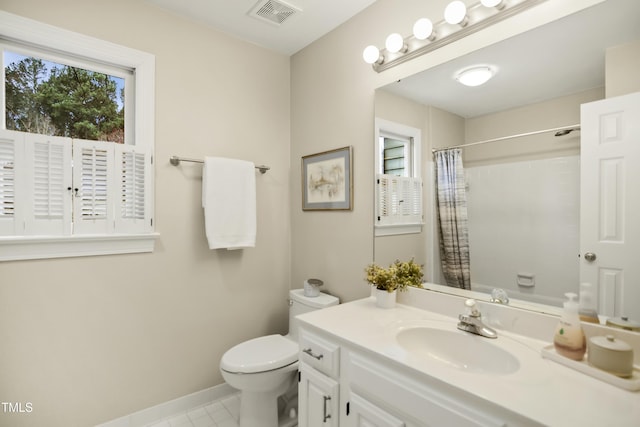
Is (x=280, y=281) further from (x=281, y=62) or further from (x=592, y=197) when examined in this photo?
(x=592, y=197)

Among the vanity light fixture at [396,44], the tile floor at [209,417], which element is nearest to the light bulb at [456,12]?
the vanity light fixture at [396,44]

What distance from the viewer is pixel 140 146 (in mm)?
1771

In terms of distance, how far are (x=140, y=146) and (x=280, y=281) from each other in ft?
4.21

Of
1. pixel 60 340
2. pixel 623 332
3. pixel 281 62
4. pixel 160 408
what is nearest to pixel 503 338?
pixel 623 332

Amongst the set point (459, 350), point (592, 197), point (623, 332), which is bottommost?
point (459, 350)

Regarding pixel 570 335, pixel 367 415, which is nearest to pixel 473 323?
pixel 570 335

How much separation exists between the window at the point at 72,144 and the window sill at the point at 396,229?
1.30m

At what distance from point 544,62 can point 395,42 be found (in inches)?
26.3

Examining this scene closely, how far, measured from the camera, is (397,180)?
1657 millimetres

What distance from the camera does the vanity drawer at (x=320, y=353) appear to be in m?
1.21

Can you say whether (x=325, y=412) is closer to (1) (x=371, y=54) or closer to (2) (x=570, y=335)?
(2) (x=570, y=335)

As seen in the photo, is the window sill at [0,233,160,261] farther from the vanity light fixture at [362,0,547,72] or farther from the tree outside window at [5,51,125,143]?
the vanity light fixture at [362,0,547,72]

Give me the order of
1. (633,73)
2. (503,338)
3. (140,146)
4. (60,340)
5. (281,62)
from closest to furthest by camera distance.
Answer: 1. (633,73)
2. (503,338)
3. (60,340)
4. (140,146)
5. (281,62)

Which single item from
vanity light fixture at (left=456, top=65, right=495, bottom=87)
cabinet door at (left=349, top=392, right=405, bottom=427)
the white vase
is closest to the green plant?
the white vase
